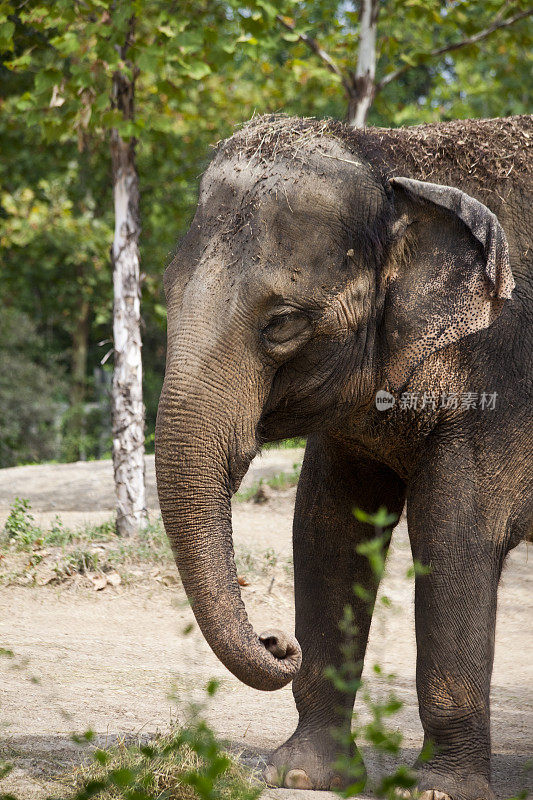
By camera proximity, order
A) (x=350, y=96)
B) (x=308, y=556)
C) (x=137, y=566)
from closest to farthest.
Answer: (x=308, y=556), (x=137, y=566), (x=350, y=96)

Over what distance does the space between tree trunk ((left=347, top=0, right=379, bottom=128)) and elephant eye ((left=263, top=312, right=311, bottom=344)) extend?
6320mm

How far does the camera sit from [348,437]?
366 centimetres

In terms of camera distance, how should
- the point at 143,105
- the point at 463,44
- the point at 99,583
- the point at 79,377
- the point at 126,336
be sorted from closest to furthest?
the point at 99,583
the point at 126,336
the point at 463,44
the point at 143,105
the point at 79,377

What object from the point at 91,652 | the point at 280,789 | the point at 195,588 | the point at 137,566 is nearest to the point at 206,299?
the point at 195,588

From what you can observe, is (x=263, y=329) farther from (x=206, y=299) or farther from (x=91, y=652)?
(x=91, y=652)

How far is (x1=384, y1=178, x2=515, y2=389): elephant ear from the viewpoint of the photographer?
10.6ft

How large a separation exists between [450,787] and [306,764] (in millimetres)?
708

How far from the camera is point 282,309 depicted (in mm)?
3148

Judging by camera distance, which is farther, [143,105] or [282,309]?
[143,105]

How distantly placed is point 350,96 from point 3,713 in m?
6.82

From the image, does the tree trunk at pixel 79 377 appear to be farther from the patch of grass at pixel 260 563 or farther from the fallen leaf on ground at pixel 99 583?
the fallen leaf on ground at pixel 99 583

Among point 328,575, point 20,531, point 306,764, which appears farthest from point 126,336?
point 306,764

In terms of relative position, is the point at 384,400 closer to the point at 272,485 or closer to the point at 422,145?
the point at 422,145

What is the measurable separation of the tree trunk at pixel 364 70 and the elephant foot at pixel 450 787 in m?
A: 6.78
